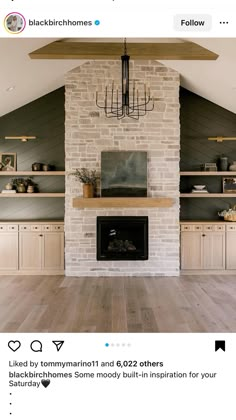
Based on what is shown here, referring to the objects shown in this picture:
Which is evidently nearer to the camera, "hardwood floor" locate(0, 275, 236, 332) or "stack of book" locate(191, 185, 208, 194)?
"hardwood floor" locate(0, 275, 236, 332)

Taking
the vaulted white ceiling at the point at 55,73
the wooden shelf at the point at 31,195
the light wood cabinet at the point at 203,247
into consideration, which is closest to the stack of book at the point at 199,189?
the light wood cabinet at the point at 203,247

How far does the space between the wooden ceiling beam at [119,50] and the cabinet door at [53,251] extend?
2.54m

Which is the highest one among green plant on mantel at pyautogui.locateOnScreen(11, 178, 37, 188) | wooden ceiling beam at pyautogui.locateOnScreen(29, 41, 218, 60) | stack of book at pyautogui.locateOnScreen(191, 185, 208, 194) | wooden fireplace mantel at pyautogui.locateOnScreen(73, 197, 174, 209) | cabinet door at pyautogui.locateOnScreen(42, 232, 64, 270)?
wooden ceiling beam at pyautogui.locateOnScreen(29, 41, 218, 60)

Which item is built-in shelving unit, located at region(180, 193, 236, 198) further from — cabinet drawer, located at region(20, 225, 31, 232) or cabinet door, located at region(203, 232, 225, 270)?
cabinet drawer, located at region(20, 225, 31, 232)

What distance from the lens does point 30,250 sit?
5.94 meters

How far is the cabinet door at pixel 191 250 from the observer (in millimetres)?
5977

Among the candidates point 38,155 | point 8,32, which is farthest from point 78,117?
point 8,32

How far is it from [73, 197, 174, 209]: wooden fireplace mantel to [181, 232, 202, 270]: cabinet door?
2.17 ft

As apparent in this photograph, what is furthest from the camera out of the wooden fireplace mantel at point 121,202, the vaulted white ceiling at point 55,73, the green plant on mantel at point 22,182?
the green plant on mantel at point 22,182

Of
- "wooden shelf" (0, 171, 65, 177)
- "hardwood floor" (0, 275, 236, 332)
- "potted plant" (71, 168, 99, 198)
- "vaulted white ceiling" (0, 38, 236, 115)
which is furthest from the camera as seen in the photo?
"wooden shelf" (0, 171, 65, 177)

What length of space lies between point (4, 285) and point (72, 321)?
194 centimetres

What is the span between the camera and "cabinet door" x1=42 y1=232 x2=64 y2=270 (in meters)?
5.95
